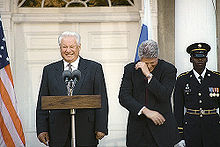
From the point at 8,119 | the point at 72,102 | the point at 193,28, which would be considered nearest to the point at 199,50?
the point at 193,28

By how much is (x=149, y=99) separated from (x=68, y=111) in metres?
0.86

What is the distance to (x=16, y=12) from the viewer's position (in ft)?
24.9

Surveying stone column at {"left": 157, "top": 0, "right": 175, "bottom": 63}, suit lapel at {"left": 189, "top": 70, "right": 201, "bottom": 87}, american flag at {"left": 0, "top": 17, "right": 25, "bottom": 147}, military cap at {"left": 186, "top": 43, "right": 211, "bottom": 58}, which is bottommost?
american flag at {"left": 0, "top": 17, "right": 25, "bottom": 147}

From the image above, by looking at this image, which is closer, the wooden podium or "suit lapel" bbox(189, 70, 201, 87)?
the wooden podium

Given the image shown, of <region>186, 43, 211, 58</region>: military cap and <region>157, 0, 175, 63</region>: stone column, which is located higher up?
<region>157, 0, 175, 63</region>: stone column

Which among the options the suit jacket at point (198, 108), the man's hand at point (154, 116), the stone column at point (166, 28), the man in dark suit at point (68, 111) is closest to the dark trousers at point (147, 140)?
the man's hand at point (154, 116)

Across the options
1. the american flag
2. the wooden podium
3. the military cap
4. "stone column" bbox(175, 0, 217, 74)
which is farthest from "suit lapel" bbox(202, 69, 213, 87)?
the american flag

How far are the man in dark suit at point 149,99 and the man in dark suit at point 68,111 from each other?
14.1 inches

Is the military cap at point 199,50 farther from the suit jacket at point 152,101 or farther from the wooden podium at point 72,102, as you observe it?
the wooden podium at point 72,102

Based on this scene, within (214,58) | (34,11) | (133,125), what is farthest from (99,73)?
(34,11)

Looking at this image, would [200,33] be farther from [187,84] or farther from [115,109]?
[115,109]

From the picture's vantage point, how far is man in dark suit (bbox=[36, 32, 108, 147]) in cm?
427

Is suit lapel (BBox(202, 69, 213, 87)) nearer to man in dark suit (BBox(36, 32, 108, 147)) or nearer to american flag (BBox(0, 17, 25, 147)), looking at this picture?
man in dark suit (BBox(36, 32, 108, 147))

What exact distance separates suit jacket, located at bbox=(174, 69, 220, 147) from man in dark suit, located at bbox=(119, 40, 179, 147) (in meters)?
1.31
